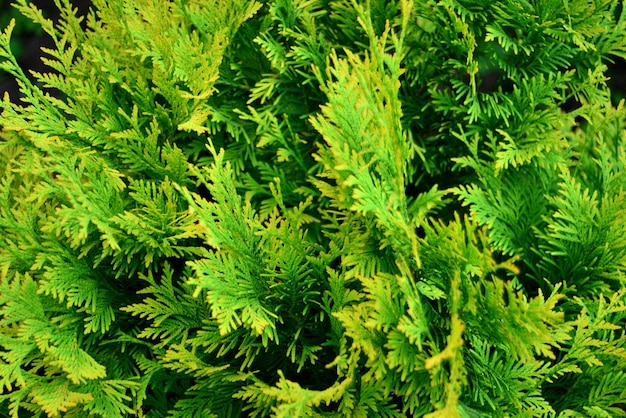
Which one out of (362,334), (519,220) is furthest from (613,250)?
(362,334)

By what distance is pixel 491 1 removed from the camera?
2.25 m

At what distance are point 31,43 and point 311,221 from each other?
19.8 feet

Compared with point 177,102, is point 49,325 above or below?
below

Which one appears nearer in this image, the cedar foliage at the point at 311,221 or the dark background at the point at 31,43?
the cedar foliage at the point at 311,221

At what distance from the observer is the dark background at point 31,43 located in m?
6.28

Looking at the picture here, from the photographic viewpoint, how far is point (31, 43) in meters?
6.90

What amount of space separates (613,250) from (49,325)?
2.16 meters

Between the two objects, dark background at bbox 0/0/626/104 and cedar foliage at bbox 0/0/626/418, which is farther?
dark background at bbox 0/0/626/104

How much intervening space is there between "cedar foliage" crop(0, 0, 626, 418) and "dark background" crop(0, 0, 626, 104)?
4.23 meters

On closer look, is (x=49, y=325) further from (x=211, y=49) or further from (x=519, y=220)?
(x=519, y=220)

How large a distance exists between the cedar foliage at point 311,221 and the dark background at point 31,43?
423 centimetres

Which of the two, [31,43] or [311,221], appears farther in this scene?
[31,43]

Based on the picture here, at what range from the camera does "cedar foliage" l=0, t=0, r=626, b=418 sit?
184 cm

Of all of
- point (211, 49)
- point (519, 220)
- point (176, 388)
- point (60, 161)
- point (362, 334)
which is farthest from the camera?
point (519, 220)
